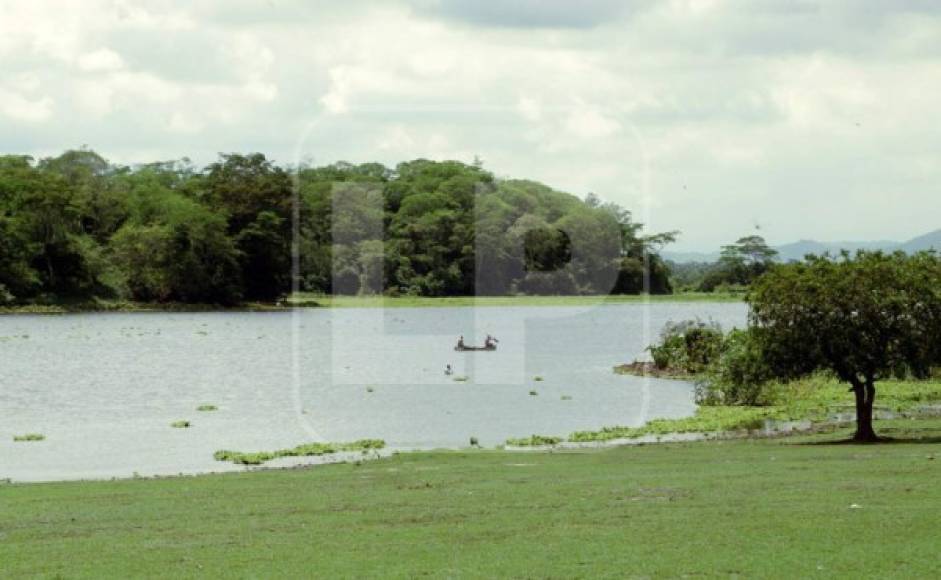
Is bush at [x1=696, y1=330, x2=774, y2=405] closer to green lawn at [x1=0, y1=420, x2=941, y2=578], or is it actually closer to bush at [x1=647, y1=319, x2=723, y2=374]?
bush at [x1=647, y1=319, x2=723, y2=374]

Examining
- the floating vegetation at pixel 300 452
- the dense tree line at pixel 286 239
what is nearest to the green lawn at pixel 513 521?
the floating vegetation at pixel 300 452

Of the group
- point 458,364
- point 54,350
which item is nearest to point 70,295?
point 54,350

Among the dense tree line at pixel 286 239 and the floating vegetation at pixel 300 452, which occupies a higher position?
the dense tree line at pixel 286 239

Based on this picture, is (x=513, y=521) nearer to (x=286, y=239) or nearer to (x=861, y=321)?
(x=861, y=321)

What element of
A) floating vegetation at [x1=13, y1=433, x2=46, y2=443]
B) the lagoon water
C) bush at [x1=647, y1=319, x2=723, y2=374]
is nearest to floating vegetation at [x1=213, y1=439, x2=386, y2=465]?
the lagoon water

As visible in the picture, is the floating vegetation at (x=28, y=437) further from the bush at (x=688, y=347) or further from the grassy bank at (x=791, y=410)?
the bush at (x=688, y=347)

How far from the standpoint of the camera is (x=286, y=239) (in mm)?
164125

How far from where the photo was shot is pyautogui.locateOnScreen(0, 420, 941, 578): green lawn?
55.6 feet

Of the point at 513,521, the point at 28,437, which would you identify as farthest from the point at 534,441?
the point at 513,521

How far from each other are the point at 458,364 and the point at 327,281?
259 feet

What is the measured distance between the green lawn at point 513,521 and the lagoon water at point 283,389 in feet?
32.4

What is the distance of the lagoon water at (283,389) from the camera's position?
139ft

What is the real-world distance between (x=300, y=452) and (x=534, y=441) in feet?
25.6

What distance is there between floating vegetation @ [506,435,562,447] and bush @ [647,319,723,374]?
1010 inches
